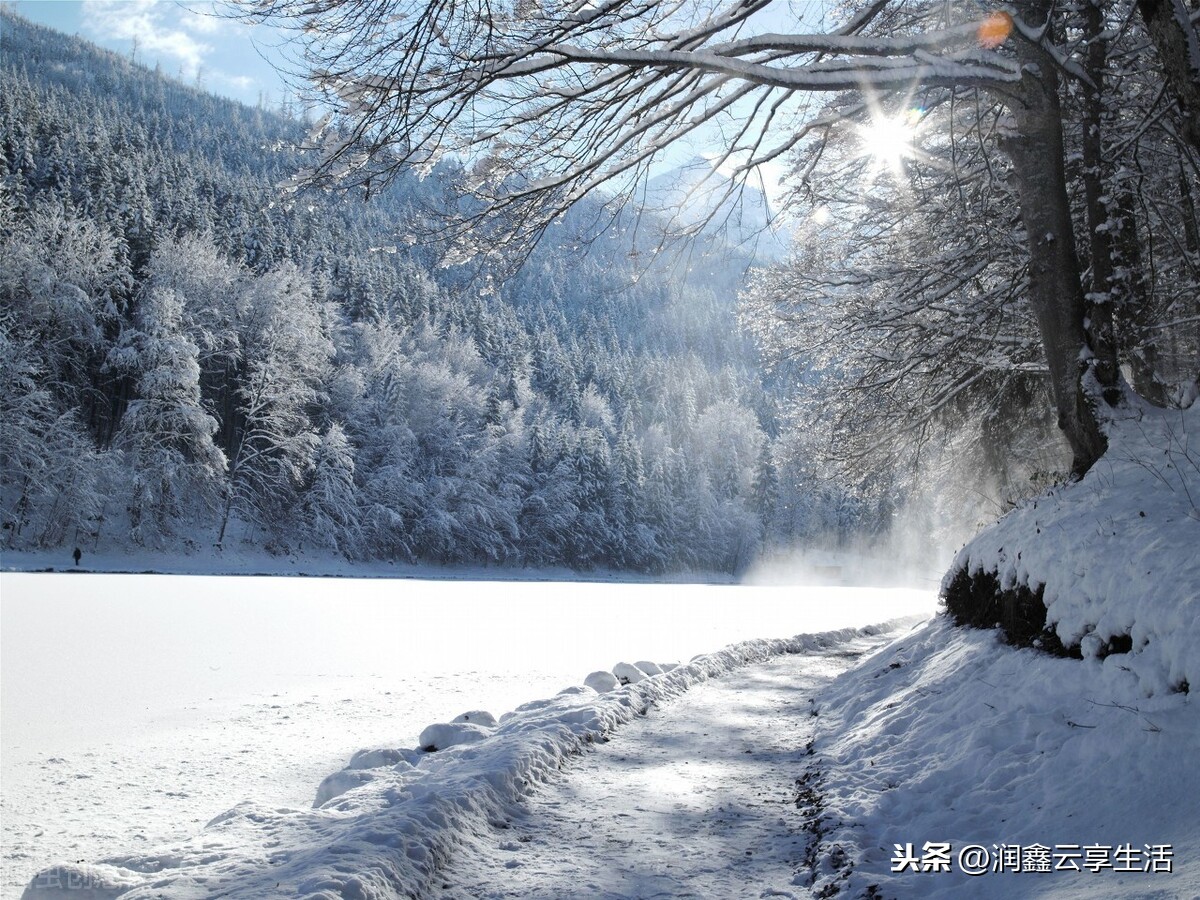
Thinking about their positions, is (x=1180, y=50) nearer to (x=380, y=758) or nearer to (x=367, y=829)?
(x=367, y=829)

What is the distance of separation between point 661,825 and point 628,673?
4.87 metres

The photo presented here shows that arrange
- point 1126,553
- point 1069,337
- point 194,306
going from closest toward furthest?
point 1126,553
point 1069,337
point 194,306

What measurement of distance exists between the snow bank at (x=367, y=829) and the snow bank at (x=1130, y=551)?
3.53 m

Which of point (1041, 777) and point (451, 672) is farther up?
point (1041, 777)

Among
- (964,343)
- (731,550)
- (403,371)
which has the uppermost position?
(403,371)

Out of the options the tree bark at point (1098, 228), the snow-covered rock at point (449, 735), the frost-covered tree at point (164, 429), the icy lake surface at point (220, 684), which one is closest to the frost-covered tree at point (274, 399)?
the frost-covered tree at point (164, 429)

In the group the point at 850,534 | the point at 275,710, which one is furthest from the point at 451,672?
the point at 850,534

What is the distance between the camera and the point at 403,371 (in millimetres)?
50000

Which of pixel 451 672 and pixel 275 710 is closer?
pixel 275 710

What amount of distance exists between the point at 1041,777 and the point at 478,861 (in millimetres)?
2861

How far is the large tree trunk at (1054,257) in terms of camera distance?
594cm

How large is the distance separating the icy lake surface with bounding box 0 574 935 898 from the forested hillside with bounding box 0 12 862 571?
4.30 meters

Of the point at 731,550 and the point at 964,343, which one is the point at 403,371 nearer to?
the point at 731,550

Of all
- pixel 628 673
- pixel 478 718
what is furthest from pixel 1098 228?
pixel 478 718
